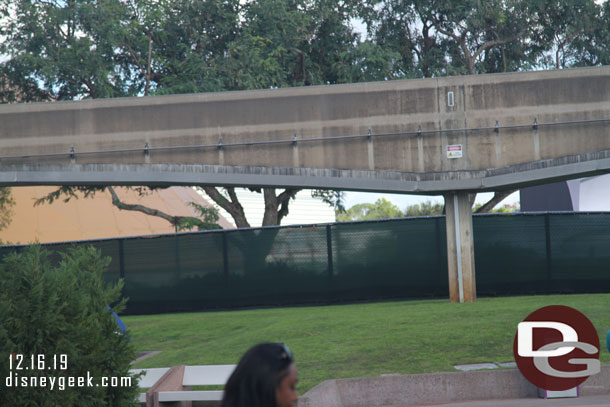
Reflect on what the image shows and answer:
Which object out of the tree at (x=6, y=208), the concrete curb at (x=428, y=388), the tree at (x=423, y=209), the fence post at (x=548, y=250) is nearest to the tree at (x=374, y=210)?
A: the tree at (x=423, y=209)

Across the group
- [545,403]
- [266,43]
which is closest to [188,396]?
[545,403]

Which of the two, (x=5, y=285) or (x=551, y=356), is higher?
(x=5, y=285)

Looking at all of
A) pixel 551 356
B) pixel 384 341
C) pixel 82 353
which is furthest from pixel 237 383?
pixel 384 341

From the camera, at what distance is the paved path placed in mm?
8883

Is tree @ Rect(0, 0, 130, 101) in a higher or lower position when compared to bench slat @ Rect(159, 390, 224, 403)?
higher

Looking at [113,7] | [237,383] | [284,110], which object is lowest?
[237,383]

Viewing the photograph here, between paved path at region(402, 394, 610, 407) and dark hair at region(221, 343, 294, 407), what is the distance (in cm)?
719

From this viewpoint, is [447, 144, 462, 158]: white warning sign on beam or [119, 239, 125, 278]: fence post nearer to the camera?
[447, 144, 462, 158]: white warning sign on beam

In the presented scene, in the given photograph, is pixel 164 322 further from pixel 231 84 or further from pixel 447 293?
pixel 231 84

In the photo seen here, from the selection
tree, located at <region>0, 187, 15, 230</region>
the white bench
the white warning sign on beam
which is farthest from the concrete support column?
tree, located at <region>0, 187, 15, 230</region>

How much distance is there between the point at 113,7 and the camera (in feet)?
89.5

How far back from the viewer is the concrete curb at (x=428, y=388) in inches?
369

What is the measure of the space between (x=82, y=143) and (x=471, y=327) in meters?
11.1

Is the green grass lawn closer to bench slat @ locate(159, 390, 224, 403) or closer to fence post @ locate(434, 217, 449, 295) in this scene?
bench slat @ locate(159, 390, 224, 403)
